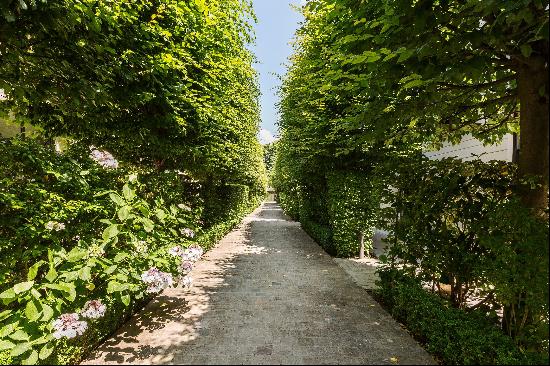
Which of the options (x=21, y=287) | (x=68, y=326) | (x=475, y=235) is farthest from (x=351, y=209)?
(x=21, y=287)

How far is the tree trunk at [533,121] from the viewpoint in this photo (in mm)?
4205

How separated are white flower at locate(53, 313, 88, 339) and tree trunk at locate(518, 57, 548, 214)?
6.09 metres

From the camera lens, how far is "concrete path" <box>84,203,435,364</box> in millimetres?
4289

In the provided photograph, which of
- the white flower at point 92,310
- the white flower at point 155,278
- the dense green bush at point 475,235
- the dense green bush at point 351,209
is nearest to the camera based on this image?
the dense green bush at point 475,235

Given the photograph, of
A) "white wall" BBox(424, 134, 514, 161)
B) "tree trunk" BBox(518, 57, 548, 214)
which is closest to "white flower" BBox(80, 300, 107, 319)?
"tree trunk" BBox(518, 57, 548, 214)

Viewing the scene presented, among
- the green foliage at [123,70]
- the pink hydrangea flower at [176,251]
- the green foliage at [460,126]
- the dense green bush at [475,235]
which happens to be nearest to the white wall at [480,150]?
the green foliage at [460,126]

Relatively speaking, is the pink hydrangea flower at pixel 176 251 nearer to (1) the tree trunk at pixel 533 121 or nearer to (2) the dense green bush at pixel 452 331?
(2) the dense green bush at pixel 452 331

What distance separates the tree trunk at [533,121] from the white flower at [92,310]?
6009mm

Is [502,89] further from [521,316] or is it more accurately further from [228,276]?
[228,276]

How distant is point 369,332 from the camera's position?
513cm

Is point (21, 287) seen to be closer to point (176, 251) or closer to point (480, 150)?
point (176, 251)

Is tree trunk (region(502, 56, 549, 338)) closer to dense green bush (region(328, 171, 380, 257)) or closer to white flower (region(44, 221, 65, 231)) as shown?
white flower (region(44, 221, 65, 231))

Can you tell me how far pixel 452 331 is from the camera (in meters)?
4.12

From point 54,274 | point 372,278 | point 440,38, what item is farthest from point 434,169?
point 54,274
